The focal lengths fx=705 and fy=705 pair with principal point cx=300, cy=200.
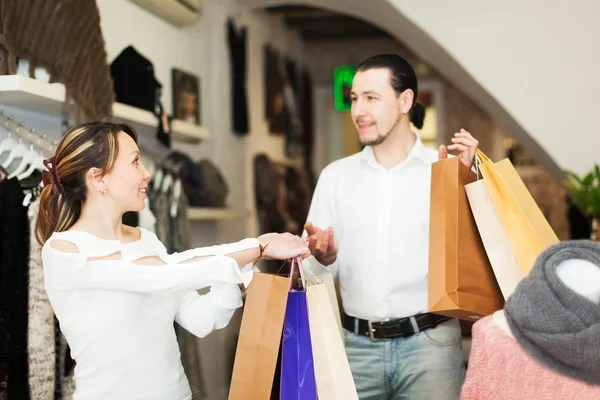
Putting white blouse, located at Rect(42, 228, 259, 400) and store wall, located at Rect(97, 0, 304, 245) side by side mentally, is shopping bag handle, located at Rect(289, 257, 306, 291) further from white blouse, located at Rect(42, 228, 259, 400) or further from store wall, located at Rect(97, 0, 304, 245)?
store wall, located at Rect(97, 0, 304, 245)

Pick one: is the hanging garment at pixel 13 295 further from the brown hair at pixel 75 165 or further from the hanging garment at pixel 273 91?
the hanging garment at pixel 273 91

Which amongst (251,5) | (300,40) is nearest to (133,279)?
(251,5)

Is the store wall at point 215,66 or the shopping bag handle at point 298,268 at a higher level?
the store wall at point 215,66

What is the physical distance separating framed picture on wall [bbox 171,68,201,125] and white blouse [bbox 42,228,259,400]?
2398mm

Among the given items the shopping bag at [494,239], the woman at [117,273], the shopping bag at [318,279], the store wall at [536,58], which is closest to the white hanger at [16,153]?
the woman at [117,273]

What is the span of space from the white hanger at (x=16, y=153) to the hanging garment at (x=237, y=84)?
2.70m

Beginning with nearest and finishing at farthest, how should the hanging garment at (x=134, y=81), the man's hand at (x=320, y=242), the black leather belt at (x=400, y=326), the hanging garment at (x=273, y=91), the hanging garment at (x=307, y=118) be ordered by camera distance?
the man's hand at (x=320, y=242)
the black leather belt at (x=400, y=326)
the hanging garment at (x=134, y=81)
the hanging garment at (x=273, y=91)
the hanging garment at (x=307, y=118)

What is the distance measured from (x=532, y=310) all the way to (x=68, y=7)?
2.05m

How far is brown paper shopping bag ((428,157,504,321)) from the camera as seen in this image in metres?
1.85

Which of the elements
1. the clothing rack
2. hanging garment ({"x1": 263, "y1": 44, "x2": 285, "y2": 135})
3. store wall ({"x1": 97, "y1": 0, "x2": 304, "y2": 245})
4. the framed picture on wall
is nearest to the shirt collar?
the clothing rack

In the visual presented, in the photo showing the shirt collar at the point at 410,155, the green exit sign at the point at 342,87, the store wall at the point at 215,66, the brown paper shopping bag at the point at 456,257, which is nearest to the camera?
the brown paper shopping bag at the point at 456,257

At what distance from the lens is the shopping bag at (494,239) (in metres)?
1.81

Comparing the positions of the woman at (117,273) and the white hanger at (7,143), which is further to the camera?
the white hanger at (7,143)

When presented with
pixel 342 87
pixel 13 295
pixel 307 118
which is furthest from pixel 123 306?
pixel 342 87
